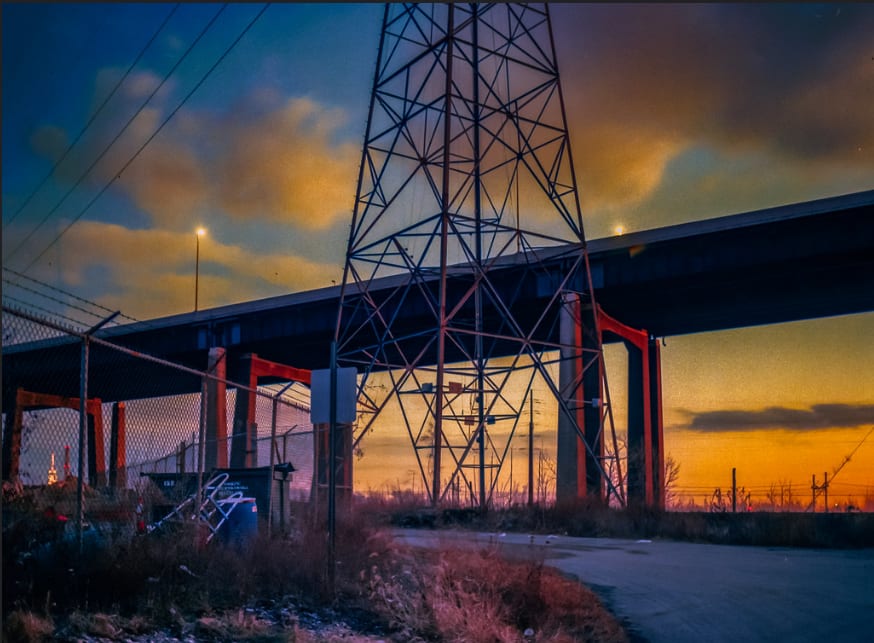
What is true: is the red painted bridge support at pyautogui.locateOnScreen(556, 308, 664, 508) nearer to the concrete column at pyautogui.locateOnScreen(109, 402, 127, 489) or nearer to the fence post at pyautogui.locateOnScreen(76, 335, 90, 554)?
the concrete column at pyautogui.locateOnScreen(109, 402, 127, 489)

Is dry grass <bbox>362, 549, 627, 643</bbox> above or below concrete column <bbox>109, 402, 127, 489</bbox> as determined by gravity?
below

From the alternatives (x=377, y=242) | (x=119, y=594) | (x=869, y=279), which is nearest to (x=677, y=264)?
(x=869, y=279)

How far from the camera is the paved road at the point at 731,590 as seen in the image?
35.7ft

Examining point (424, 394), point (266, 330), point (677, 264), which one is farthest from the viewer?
point (266, 330)

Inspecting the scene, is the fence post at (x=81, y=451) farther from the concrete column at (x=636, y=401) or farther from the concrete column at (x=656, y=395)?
the concrete column at (x=656, y=395)

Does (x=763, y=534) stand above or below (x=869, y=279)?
A: below

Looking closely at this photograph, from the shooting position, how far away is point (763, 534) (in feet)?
70.2

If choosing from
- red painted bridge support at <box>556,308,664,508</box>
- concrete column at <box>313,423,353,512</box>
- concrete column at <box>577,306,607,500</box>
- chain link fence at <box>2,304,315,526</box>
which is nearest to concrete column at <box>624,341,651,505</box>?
red painted bridge support at <box>556,308,664,508</box>

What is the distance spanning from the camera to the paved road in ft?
35.7

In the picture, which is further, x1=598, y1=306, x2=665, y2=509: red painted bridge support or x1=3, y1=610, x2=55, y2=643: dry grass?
x1=598, y1=306, x2=665, y2=509: red painted bridge support

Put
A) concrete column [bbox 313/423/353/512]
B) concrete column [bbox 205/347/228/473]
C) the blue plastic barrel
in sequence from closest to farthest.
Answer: the blue plastic barrel
concrete column [bbox 313/423/353/512]
concrete column [bbox 205/347/228/473]

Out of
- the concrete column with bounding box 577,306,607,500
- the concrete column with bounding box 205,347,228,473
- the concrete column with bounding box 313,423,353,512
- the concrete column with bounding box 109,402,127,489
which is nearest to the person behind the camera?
the concrete column with bounding box 109,402,127,489

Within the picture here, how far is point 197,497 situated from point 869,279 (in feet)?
103

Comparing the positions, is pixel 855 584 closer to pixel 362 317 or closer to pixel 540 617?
pixel 540 617
